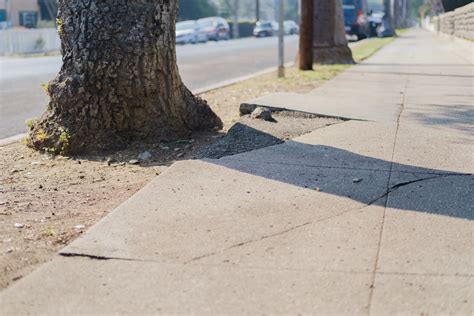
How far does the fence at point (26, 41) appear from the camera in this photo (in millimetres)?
39312

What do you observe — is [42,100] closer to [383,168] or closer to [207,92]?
[207,92]

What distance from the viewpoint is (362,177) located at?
19.7 ft

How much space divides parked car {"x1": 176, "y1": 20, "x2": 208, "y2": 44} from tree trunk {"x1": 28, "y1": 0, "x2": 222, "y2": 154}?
43.6m

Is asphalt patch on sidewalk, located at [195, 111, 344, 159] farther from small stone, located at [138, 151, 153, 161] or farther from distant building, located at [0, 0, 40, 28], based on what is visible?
distant building, located at [0, 0, 40, 28]

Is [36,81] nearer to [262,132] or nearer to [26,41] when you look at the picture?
[262,132]

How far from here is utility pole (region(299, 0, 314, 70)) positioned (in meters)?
17.3

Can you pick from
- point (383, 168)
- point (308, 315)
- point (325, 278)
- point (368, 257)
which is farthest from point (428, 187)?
point (308, 315)

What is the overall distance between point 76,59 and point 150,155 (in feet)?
4.14

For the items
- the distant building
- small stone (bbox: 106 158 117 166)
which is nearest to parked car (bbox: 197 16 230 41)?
the distant building

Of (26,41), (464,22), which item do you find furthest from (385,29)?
→ (464,22)

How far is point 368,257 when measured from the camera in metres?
4.31

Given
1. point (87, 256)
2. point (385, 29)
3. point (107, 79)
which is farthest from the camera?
point (385, 29)

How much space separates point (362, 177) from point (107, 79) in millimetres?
2896

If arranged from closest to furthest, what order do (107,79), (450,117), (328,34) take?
(107,79), (450,117), (328,34)
